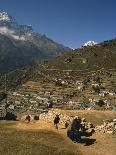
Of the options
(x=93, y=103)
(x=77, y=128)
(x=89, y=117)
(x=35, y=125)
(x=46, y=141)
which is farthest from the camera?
(x=93, y=103)

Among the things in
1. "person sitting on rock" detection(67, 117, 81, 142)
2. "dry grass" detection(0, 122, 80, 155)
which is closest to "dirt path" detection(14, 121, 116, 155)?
"person sitting on rock" detection(67, 117, 81, 142)

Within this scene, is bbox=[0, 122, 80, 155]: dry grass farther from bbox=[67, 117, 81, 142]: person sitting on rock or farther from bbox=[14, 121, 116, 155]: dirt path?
bbox=[14, 121, 116, 155]: dirt path

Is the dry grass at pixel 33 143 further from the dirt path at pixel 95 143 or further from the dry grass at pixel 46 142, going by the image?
the dirt path at pixel 95 143

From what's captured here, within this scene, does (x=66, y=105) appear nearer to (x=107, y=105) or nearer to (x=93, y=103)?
(x=93, y=103)

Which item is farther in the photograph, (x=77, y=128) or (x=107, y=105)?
(x=107, y=105)

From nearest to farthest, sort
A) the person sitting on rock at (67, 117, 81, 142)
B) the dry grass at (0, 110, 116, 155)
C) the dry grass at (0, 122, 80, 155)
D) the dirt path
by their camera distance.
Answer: the dry grass at (0, 122, 80, 155)
the dry grass at (0, 110, 116, 155)
the dirt path
the person sitting on rock at (67, 117, 81, 142)

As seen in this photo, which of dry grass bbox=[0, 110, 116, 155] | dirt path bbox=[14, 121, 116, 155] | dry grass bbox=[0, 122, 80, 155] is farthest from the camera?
dirt path bbox=[14, 121, 116, 155]

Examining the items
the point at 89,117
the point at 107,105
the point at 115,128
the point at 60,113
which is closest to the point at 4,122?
the point at 60,113

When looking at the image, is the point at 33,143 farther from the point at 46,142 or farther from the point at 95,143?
the point at 95,143

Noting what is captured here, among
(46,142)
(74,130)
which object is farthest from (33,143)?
Result: (74,130)

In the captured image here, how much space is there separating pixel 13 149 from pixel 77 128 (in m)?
16.6

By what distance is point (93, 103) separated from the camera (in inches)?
7357

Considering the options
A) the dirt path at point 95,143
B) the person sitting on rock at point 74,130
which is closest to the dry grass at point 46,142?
the dirt path at point 95,143

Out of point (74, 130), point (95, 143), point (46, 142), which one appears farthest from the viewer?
point (74, 130)
